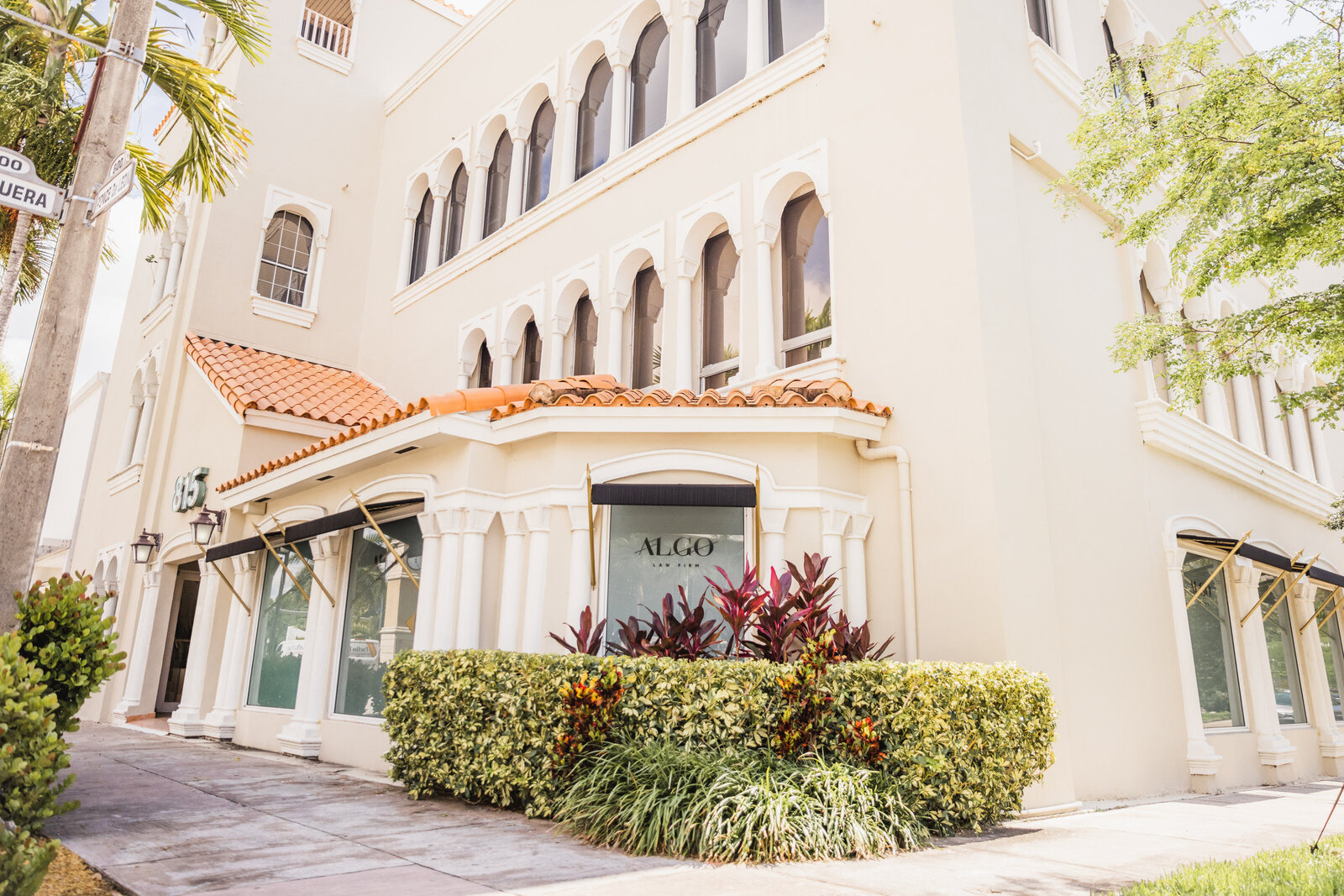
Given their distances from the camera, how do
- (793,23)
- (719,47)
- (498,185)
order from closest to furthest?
1. (793,23)
2. (719,47)
3. (498,185)

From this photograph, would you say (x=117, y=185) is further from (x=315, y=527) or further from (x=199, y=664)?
(x=199, y=664)

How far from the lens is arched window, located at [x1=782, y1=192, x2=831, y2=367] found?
34.3 feet

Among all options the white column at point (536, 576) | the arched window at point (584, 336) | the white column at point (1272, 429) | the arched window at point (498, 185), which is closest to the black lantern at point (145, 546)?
the arched window at point (498, 185)

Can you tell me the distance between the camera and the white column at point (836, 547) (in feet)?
28.3

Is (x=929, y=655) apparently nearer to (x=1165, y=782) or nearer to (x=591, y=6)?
(x=1165, y=782)

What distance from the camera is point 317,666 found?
11312 mm

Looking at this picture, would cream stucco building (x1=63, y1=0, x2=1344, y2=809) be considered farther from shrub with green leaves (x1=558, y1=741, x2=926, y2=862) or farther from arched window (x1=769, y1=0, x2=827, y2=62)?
shrub with green leaves (x1=558, y1=741, x2=926, y2=862)

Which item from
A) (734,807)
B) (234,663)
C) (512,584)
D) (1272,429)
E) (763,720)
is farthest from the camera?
(1272,429)

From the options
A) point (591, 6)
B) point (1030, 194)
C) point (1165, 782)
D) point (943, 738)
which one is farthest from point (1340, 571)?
point (591, 6)

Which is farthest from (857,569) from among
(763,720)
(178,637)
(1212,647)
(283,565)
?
(178,637)

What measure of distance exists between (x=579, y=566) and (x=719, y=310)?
4445 mm

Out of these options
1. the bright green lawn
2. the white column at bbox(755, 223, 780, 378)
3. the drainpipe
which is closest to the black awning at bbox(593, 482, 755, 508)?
the drainpipe

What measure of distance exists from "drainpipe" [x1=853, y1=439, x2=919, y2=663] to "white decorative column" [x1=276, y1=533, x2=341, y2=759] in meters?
7.13

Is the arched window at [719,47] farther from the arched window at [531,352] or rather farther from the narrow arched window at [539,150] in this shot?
the arched window at [531,352]
